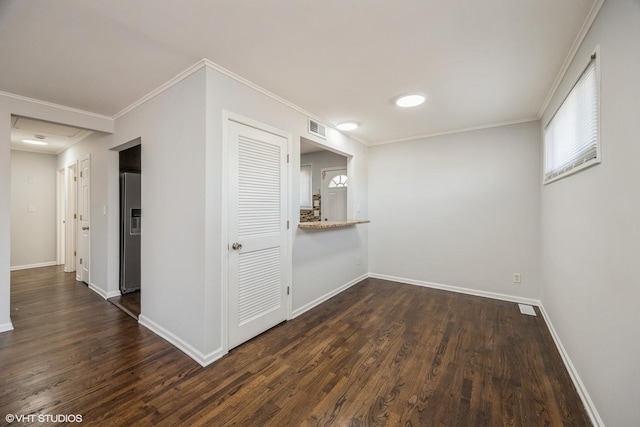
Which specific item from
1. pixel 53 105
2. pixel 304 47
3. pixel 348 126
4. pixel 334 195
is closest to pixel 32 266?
pixel 53 105

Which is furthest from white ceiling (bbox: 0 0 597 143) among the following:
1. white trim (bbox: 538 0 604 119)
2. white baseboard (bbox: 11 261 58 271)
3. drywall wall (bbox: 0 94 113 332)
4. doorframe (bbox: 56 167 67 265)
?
white baseboard (bbox: 11 261 58 271)

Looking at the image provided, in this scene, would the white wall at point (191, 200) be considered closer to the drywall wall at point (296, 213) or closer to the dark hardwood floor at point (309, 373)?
the drywall wall at point (296, 213)

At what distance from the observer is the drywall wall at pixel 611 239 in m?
1.21

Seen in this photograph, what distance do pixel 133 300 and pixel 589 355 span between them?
4693 mm

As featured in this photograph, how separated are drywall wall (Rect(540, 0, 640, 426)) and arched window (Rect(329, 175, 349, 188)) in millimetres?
3522

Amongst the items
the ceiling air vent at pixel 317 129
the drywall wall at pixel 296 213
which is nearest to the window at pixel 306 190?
the drywall wall at pixel 296 213

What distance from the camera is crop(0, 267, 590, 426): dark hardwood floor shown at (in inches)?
63.6

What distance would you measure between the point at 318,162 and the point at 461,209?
290 centimetres

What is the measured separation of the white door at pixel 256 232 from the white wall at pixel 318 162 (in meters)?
2.56

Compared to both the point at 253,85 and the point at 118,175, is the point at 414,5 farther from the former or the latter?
the point at 118,175

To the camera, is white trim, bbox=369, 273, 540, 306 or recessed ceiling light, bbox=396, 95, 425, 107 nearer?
recessed ceiling light, bbox=396, 95, 425, 107

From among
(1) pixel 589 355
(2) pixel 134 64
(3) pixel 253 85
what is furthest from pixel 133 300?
(1) pixel 589 355

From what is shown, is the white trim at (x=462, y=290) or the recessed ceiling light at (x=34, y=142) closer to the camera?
the white trim at (x=462, y=290)

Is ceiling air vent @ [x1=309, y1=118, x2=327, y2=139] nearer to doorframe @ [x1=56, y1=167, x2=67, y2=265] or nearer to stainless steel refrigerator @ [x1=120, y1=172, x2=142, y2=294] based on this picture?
→ stainless steel refrigerator @ [x1=120, y1=172, x2=142, y2=294]
